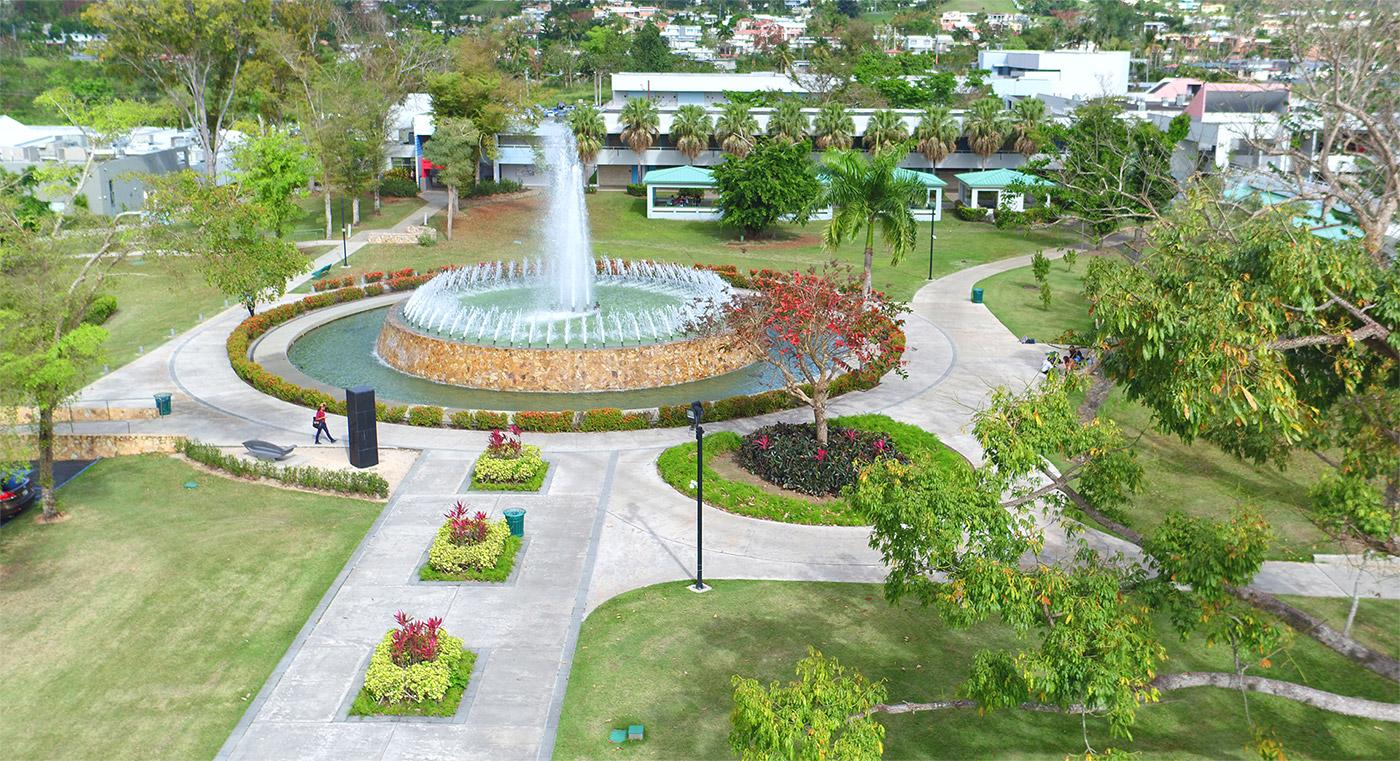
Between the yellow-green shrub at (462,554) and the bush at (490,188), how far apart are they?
50769mm

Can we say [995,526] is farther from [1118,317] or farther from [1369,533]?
[1369,533]

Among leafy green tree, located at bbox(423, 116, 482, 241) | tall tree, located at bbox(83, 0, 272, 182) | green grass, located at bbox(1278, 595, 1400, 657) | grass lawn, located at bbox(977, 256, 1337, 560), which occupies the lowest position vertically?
green grass, located at bbox(1278, 595, 1400, 657)

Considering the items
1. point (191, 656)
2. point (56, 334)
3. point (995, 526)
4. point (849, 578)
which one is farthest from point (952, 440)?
point (56, 334)

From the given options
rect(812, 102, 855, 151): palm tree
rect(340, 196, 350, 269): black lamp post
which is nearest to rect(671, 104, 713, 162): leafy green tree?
rect(812, 102, 855, 151): palm tree

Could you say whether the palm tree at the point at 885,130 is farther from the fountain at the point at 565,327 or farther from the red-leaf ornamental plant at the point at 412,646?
the red-leaf ornamental plant at the point at 412,646

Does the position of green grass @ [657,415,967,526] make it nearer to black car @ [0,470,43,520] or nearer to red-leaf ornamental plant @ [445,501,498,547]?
red-leaf ornamental plant @ [445,501,498,547]

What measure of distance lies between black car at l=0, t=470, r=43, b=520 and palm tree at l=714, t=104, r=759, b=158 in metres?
49.0

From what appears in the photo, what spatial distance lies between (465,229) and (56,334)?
130ft

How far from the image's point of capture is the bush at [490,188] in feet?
232

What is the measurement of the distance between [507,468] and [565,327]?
1094 cm

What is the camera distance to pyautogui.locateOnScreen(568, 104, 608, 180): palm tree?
71188mm

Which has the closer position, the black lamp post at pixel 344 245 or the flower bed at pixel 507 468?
the flower bed at pixel 507 468

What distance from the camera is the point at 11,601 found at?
2070cm

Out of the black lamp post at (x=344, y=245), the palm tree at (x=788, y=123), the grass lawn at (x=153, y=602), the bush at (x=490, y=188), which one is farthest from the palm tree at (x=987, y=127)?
the grass lawn at (x=153, y=602)
